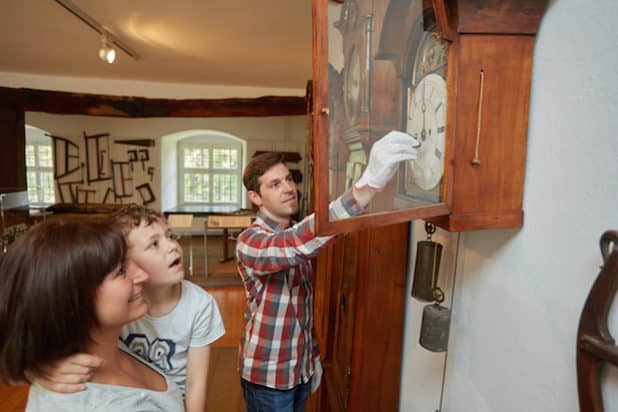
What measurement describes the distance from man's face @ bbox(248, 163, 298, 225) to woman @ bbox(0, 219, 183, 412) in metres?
0.53

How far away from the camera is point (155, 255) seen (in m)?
0.88

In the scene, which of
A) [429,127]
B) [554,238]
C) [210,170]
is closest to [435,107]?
[429,127]

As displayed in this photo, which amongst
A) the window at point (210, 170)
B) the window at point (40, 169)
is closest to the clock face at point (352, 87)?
the window at point (210, 170)

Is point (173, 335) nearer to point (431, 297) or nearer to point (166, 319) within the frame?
point (166, 319)

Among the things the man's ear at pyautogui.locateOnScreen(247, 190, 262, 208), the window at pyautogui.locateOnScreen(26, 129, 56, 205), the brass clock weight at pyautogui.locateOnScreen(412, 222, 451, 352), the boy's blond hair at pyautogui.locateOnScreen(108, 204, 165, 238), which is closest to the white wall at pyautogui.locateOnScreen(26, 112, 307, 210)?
the window at pyautogui.locateOnScreen(26, 129, 56, 205)

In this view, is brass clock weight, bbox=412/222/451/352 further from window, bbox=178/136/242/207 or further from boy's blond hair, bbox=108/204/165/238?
window, bbox=178/136/242/207

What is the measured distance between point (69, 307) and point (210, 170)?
7.55m

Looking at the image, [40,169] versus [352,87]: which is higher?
[352,87]

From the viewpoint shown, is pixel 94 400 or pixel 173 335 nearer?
pixel 94 400

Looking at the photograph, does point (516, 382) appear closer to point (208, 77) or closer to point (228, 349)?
point (228, 349)

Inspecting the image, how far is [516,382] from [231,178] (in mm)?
7734

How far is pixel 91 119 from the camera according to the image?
6770 millimetres

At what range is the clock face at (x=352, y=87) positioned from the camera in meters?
0.63

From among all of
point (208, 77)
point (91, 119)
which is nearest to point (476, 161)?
point (208, 77)
